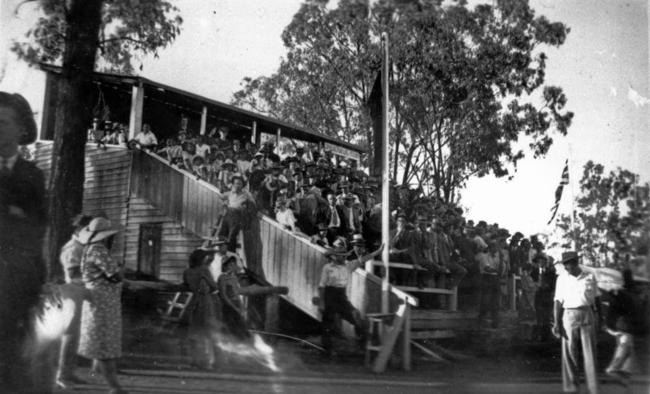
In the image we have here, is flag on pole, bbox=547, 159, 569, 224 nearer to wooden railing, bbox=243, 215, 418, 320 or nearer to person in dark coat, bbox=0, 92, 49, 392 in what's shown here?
wooden railing, bbox=243, 215, 418, 320

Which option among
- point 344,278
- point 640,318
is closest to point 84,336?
point 344,278

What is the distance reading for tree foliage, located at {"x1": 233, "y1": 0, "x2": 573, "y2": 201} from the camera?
8.36 m

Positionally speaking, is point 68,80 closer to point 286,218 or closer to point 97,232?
point 97,232

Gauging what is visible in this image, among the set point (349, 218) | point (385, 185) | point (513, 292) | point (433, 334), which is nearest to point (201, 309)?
point (385, 185)

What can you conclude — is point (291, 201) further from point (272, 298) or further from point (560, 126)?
point (560, 126)

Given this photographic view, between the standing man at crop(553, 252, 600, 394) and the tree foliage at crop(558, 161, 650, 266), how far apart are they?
1.91 m

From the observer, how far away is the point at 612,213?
30.8 feet

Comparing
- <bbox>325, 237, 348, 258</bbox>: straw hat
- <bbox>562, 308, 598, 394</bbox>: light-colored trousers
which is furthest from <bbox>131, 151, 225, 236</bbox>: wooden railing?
<bbox>562, 308, 598, 394</bbox>: light-colored trousers

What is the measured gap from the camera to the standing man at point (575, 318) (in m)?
7.08

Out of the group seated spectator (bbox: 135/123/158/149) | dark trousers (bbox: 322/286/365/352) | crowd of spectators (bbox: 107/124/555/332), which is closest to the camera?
dark trousers (bbox: 322/286/365/352)

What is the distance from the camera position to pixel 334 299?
25.7 feet

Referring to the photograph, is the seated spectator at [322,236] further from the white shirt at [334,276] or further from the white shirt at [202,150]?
the white shirt at [202,150]

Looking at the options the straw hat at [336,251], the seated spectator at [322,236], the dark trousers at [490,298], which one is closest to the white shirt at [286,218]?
the seated spectator at [322,236]

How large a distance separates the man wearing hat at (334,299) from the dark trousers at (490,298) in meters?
3.61
